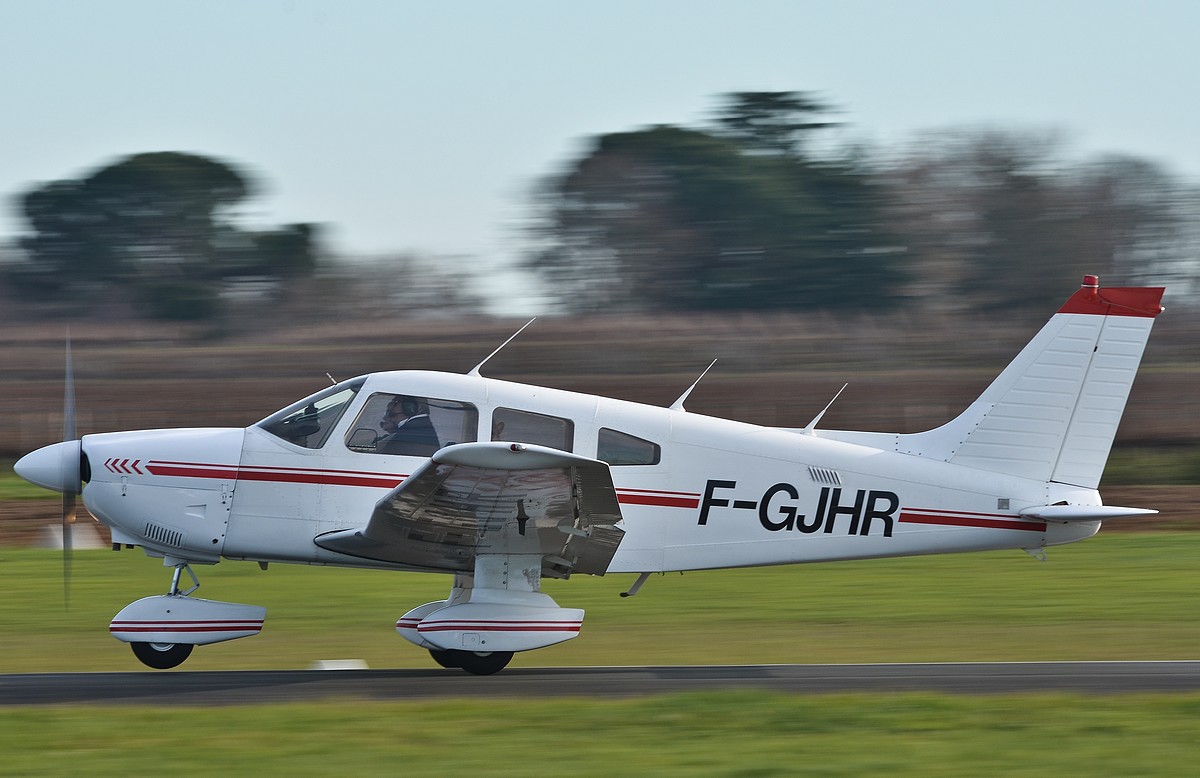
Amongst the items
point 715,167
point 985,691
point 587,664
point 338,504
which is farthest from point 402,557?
point 715,167

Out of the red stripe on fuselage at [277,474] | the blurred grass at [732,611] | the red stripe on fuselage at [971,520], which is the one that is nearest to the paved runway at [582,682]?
the blurred grass at [732,611]

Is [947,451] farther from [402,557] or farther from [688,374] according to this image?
[688,374]

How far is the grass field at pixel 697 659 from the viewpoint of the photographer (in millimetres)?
5723

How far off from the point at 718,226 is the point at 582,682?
37.2 m

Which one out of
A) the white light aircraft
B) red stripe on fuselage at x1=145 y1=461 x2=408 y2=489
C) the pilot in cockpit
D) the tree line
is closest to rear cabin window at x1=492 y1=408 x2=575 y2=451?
the white light aircraft

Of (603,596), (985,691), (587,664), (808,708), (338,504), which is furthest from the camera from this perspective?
(603,596)

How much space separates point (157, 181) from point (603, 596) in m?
43.3

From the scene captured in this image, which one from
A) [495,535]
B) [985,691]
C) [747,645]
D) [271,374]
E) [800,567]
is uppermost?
[495,535]

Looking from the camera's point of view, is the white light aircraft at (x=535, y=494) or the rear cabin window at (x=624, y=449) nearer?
the white light aircraft at (x=535, y=494)

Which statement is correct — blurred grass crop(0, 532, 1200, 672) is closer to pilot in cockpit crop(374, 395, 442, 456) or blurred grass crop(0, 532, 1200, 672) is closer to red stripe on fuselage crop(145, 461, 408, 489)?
red stripe on fuselage crop(145, 461, 408, 489)

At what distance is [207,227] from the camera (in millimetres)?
47156

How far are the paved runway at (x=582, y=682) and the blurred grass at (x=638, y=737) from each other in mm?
315

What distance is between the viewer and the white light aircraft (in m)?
7.61

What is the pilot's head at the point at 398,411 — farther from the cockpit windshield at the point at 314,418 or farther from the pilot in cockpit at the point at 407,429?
the cockpit windshield at the point at 314,418
